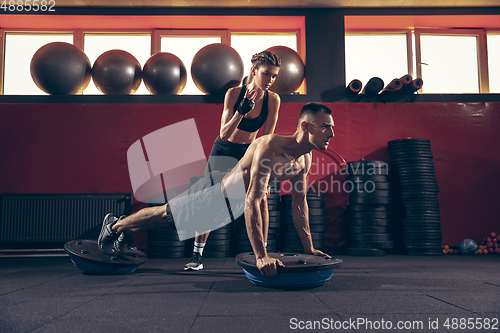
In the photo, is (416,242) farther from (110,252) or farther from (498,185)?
(110,252)

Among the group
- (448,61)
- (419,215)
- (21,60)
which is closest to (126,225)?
(419,215)

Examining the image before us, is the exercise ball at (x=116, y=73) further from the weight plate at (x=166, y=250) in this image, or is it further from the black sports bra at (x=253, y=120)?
the black sports bra at (x=253, y=120)

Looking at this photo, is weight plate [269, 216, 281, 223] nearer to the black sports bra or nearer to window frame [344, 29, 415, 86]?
the black sports bra

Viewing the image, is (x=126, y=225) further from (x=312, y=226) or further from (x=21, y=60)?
(x=21, y=60)

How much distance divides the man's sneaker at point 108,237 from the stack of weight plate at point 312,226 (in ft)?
7.46

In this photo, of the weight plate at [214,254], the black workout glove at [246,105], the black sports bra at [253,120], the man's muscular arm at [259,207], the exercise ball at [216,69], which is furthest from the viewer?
the exercise ball at [216,69]

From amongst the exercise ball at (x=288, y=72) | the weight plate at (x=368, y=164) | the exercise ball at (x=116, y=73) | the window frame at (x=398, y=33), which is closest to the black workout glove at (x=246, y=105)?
the exercise ball at (x=288, y=72)

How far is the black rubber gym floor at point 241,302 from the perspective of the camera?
4.99ft

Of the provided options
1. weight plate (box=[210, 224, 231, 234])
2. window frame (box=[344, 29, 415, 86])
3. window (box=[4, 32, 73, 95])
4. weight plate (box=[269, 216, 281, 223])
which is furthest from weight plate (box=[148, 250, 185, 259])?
window frame (box=[344, 29, 415, 86])

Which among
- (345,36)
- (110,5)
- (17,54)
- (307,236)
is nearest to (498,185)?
(345,36)

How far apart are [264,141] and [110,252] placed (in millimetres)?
1680

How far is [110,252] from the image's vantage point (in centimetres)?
→ 293

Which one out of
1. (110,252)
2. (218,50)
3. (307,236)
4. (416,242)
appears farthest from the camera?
(218,50)

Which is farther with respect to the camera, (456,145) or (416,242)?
(456,145)
